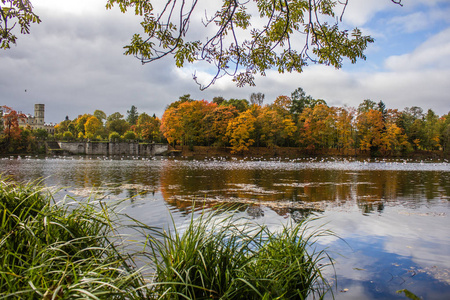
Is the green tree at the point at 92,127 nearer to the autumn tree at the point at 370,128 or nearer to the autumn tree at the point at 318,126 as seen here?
the autumn tree at the point at 318,126

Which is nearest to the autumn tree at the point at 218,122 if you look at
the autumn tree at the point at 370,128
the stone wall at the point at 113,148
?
the stone wall at the point at 113,148

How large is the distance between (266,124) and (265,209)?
157ft

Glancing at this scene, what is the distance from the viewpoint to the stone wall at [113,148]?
59.1 metres

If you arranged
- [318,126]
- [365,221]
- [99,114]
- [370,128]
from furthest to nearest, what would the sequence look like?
1. [99,114]
2. [318,126]
3. [370,128]
4. [365,221]

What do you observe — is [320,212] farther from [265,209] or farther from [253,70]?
[253,70]

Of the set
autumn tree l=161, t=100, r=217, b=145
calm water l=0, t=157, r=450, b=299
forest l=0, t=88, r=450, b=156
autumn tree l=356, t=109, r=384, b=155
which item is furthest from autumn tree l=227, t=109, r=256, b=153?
calm water l=0, t=157, r=450, b=299

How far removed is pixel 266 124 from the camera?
55.9 m

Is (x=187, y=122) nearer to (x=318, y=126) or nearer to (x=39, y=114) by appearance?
(x=318, y=126)

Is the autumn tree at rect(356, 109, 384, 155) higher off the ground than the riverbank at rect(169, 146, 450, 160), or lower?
higher

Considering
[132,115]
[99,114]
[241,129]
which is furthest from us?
[132,115]

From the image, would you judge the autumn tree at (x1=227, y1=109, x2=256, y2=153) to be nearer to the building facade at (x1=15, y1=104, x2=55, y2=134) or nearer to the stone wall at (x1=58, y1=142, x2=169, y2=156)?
the stone wall at (x1=58, y1=142, x2=169, y2=156)

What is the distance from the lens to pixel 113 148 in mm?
61000

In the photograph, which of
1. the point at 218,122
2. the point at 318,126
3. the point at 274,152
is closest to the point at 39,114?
the point at 218,122

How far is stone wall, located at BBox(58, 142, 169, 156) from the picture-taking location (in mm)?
59062
